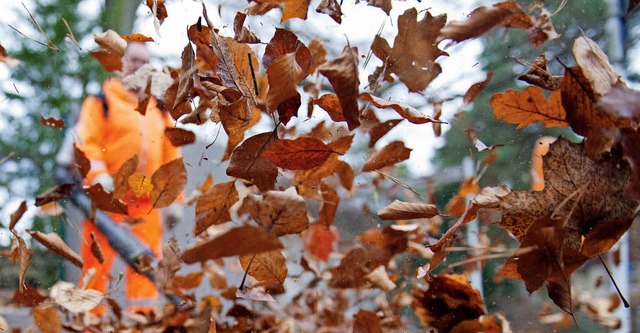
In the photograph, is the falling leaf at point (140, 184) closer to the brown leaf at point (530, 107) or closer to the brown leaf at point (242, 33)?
the brown leaf at point (242, 33)

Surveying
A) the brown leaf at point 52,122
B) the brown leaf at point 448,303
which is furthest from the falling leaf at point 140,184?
the brown leaf at point 448,303

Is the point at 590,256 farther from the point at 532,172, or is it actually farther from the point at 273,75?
the point at 273,75

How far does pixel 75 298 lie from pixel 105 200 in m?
0.17

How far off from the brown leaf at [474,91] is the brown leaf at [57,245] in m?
0.67

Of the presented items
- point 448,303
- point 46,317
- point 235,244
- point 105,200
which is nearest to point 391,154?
point 448,303

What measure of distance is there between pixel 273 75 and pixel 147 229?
615 millimetres

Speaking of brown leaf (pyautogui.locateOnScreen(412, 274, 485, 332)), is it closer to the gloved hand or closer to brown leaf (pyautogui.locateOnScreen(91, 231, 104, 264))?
the gloved hand

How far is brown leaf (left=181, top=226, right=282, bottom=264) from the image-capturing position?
31cm

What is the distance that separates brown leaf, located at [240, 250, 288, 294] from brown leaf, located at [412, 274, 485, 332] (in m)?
0.28

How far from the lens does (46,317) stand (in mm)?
669

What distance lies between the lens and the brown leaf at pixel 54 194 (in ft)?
2.38

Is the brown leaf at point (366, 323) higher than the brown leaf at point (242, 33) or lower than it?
lower

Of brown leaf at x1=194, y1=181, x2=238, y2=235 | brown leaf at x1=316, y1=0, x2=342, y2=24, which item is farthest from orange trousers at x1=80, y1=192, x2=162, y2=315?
brown leaf at x1=316, y1=0, x2=342, y2=24

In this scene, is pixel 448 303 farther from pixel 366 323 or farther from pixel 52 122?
pixel 52 122
